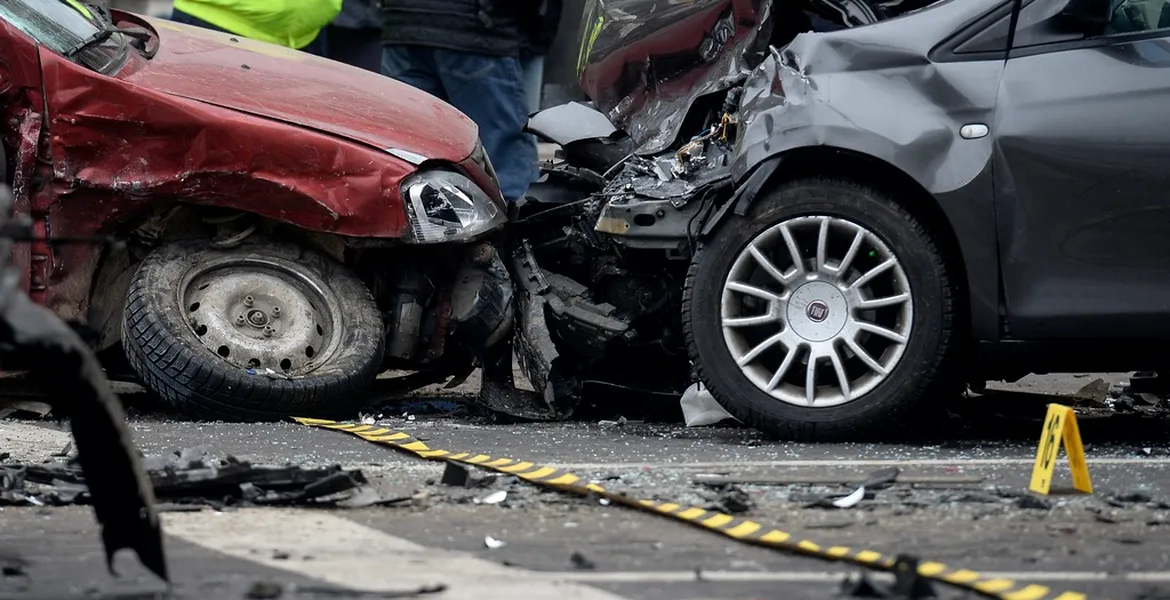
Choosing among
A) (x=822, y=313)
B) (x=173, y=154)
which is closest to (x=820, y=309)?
(x=822, y=313)

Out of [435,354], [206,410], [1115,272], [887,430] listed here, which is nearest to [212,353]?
[206,410]

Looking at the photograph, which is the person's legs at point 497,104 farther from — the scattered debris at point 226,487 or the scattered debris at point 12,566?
the scattered debris at point 12,566

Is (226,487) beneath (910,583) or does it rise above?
above

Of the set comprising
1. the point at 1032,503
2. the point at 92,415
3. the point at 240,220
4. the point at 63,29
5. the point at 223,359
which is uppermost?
the point at 63,29

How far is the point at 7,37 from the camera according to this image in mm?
7008

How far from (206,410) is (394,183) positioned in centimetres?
105

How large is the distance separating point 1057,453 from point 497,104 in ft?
17.1

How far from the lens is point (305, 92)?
7.52 metres

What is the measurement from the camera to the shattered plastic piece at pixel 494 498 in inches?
214

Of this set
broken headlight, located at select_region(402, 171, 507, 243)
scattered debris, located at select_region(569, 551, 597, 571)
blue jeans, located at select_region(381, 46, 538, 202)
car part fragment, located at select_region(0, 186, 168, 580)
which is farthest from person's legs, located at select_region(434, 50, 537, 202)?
car part fragment, located at select_region(0, 186, 168, 580)

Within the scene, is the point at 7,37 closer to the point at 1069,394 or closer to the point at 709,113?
the point at 709,113

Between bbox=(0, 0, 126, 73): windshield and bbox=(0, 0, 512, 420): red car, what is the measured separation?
1 cm

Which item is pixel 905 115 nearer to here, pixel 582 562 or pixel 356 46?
pixel 582 562

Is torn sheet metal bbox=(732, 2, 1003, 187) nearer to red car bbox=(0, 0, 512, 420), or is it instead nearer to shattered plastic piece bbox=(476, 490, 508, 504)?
red car bbox=(0, 0, 512, 420)
